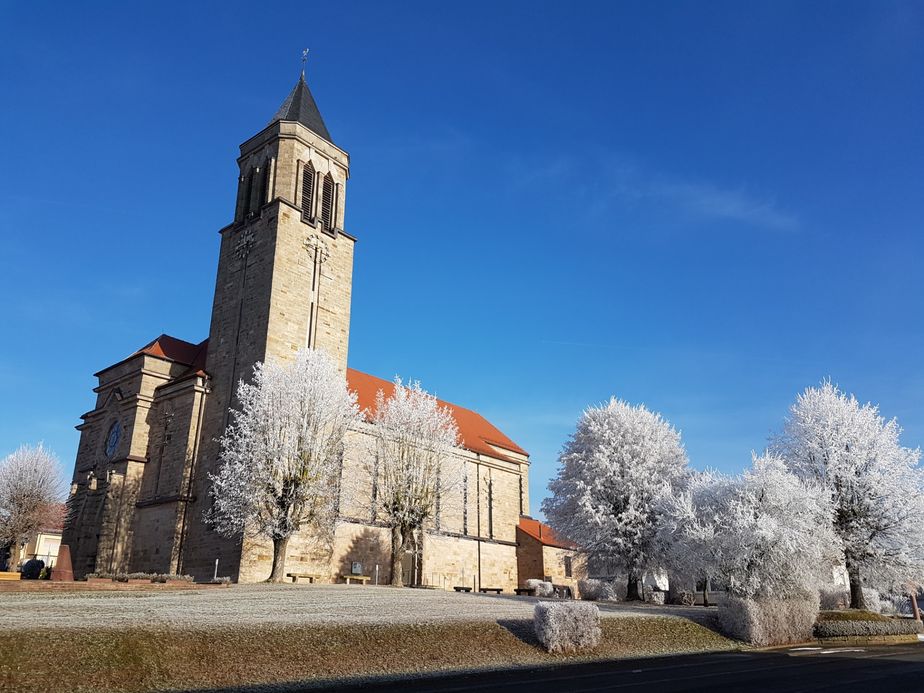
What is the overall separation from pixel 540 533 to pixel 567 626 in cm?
3289

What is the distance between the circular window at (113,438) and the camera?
38.5 m

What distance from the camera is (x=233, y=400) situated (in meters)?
35.3

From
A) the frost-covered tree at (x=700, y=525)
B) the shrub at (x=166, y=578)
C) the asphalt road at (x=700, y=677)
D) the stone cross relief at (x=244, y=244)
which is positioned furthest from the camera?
the stone cross relief at (x=244, y=244)

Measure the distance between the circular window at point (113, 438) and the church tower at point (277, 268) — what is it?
690 centimetres

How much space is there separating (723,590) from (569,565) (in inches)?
1031

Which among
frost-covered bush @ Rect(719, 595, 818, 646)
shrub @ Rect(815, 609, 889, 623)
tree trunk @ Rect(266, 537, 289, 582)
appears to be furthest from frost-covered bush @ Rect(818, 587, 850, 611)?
tree trunk @ Rect(266, 537, 289, 582)

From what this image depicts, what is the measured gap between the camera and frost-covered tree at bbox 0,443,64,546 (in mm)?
42469

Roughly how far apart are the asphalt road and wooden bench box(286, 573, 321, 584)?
18.9m

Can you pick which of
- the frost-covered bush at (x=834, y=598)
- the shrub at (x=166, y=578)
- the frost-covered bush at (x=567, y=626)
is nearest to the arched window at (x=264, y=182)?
the shrub at (x=166, y=578)

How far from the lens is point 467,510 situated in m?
47.5

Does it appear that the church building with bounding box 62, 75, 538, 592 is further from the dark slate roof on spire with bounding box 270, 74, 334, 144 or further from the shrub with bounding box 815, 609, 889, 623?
the shrub with bounding box 815, 609, 889, 623

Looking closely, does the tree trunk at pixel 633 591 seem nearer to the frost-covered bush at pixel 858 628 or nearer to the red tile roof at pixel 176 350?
the frost-covered bush at pixel 858 628

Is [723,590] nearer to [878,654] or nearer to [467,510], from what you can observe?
[878,654]

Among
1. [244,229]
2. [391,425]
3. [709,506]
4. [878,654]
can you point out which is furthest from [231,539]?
[878,654]
